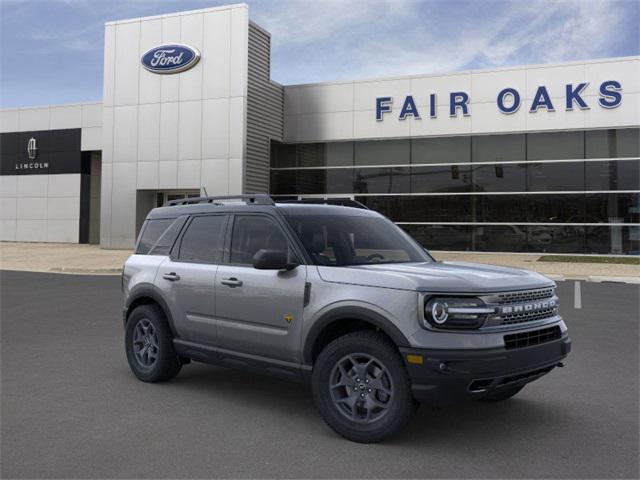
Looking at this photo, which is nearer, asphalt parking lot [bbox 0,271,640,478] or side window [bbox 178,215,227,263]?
asphalt parking lot [bbox 0,271,640,478]

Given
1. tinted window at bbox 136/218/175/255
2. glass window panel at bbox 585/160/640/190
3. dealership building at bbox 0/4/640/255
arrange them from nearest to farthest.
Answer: tinted window at bbox 136/218/175/255 < glass window panel at bbox 585/160/640/190 < dealership building at bbox 0/4/640/255

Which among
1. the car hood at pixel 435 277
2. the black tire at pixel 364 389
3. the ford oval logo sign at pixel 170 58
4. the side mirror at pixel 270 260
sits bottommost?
the black tire at pixel 364 389

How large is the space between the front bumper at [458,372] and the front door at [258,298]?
1.06 metres

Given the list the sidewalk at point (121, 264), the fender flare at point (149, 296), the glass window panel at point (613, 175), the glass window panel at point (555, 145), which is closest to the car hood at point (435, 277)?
the fender flare at point (149, 296)

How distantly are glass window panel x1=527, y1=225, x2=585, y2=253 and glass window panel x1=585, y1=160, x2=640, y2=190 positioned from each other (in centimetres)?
184

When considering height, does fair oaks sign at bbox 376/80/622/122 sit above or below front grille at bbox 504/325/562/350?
above

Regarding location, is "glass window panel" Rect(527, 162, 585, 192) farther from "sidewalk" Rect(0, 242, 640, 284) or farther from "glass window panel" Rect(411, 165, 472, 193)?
"sidewalk" Rect(0, 242, 640, 284)

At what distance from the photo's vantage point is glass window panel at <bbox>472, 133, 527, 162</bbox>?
24875 mm

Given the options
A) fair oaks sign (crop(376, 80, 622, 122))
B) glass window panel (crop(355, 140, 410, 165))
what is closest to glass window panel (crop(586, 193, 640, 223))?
fair oaks sign (crop(376, 80, 622, 122))

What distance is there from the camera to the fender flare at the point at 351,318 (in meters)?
4.18

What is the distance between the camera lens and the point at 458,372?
4.00 m

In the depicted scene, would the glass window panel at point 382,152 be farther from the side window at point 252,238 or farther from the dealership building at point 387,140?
the side window at point 252,238

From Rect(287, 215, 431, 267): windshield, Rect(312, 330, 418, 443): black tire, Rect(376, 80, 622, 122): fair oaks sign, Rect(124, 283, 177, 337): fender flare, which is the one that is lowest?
Rect(312, 330, 418, 443): black tire

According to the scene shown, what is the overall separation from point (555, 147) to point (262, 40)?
13.0 metres
